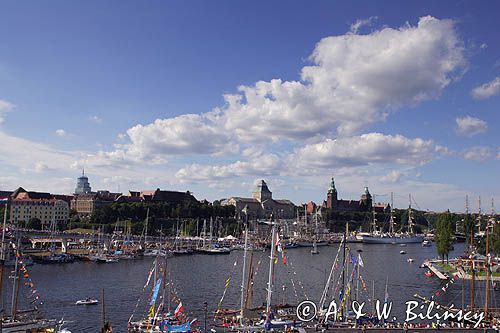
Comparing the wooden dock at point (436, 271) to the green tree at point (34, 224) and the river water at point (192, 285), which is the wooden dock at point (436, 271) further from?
the green tree at point (34, 224)

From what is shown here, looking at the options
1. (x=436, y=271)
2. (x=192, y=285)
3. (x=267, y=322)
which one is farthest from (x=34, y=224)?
(x=267, y=322)

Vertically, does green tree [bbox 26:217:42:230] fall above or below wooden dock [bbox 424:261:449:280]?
above

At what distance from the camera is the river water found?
57344 mm

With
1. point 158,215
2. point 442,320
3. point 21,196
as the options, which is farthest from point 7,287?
point 21,196

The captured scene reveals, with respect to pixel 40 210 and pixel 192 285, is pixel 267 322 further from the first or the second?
pixel 40 210

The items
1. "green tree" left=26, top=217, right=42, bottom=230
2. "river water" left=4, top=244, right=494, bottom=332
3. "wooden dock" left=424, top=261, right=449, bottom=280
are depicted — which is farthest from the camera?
"green tree" left=26, top=217, right=42, bottom=230

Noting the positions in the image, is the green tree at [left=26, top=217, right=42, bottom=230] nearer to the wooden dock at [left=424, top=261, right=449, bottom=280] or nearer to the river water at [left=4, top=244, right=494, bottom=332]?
the river water at [left=4, top=244, right=494, bottom=332]

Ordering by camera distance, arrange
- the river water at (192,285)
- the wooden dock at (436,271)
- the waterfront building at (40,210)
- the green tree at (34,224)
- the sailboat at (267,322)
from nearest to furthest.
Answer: the sailboat at (267,322)
the river water at (192,285)
the wooden dock at (436,271)
the green tree at (34,224)
the waterfront building at (40,210)

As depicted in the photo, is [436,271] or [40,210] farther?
[40,210]

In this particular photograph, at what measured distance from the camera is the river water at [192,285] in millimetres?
57344

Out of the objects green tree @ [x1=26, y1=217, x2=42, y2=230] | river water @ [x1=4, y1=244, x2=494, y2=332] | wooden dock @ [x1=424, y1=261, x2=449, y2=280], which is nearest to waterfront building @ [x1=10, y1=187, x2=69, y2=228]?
green tree @ [x1=26, y1=217, x2=42, y2=230]

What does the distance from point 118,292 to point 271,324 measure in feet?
112

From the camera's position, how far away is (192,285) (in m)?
76.9

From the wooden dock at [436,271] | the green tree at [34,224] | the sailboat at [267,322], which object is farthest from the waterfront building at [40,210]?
the sailboat at [267,322]
